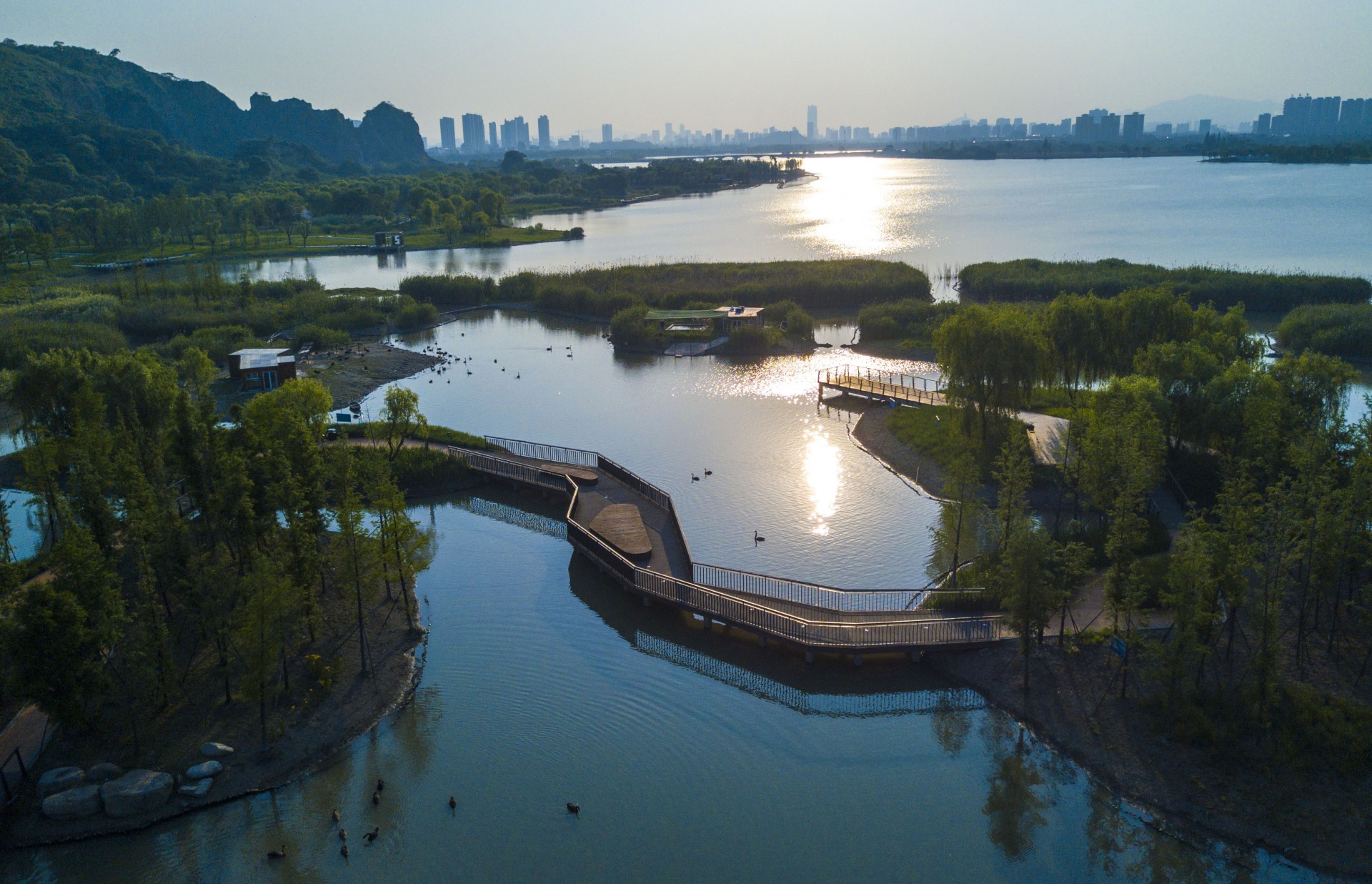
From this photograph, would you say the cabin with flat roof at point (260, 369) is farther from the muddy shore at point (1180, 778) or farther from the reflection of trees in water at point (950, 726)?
the muddy shore at point (1180, 778)

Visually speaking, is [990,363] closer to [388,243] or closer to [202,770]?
[202,770]

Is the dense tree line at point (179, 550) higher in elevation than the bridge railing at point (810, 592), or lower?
higher

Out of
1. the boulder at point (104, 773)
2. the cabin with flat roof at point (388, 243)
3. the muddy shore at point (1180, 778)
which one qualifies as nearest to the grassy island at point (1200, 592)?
the muddy shore at point (1180, 778)

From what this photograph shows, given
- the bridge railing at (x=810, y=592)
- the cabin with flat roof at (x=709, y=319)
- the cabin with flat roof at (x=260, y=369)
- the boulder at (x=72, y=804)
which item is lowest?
the boulder at (x=72, y=804)

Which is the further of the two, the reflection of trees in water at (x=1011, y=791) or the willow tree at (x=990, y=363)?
the willow tree at (x=990, y=363)

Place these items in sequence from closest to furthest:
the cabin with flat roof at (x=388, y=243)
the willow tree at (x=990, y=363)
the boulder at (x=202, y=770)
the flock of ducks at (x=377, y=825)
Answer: the flock of ducks at (x=377, y=825), the boulder at (x=202, y=770), the willow tree at (x=990, y=363), the cabin with flat roof at (x=388, y=243)
